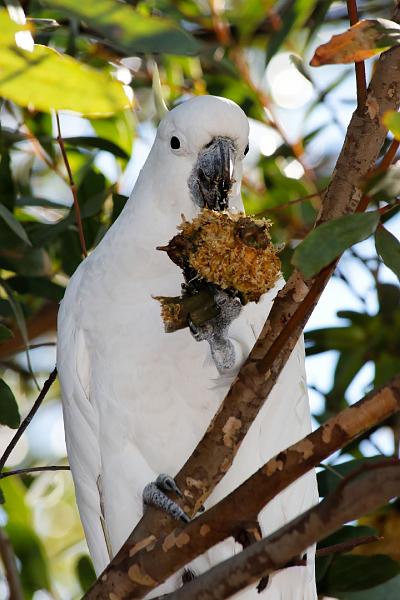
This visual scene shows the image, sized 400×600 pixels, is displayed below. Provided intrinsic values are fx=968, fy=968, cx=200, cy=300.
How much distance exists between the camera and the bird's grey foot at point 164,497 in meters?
1.48

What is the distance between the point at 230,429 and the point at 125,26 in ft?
2.20

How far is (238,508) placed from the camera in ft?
4.09

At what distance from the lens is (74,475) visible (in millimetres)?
2062

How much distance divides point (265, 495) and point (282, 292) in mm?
296

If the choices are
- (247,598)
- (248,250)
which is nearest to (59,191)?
(247,598)

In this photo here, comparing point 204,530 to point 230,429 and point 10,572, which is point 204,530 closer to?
point 230,429

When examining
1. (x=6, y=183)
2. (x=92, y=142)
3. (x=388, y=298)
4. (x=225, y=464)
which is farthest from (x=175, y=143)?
(x=225, y=464)

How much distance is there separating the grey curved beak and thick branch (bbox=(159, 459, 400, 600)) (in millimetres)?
953

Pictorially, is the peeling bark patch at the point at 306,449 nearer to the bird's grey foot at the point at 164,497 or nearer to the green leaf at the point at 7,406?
the bird's grey foot at the point at 164,497

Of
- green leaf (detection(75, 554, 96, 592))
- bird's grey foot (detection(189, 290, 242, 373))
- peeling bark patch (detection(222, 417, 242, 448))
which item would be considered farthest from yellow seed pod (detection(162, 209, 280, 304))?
green leaf (detection(75, 554, 96, 592))

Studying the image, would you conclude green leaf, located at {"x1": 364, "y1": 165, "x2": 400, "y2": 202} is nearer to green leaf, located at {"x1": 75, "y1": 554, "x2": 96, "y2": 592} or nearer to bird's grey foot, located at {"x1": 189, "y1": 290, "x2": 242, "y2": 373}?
bird's grey foot, located at {"x1": 189, "y1": 290, "x2": 242, "y2": 373}

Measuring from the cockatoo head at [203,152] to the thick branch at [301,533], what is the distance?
97cm

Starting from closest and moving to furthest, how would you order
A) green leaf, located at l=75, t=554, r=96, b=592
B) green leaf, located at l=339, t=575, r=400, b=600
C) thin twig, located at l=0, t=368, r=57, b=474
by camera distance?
thin twig, located at l=0, t=368, r=57, b=474 < green leaf, located at l=339, t=575, r=400, b=600 < green leaf, located at l=75, t=554, r=96, b=592

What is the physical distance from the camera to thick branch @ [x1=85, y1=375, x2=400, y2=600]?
117 centimetres
